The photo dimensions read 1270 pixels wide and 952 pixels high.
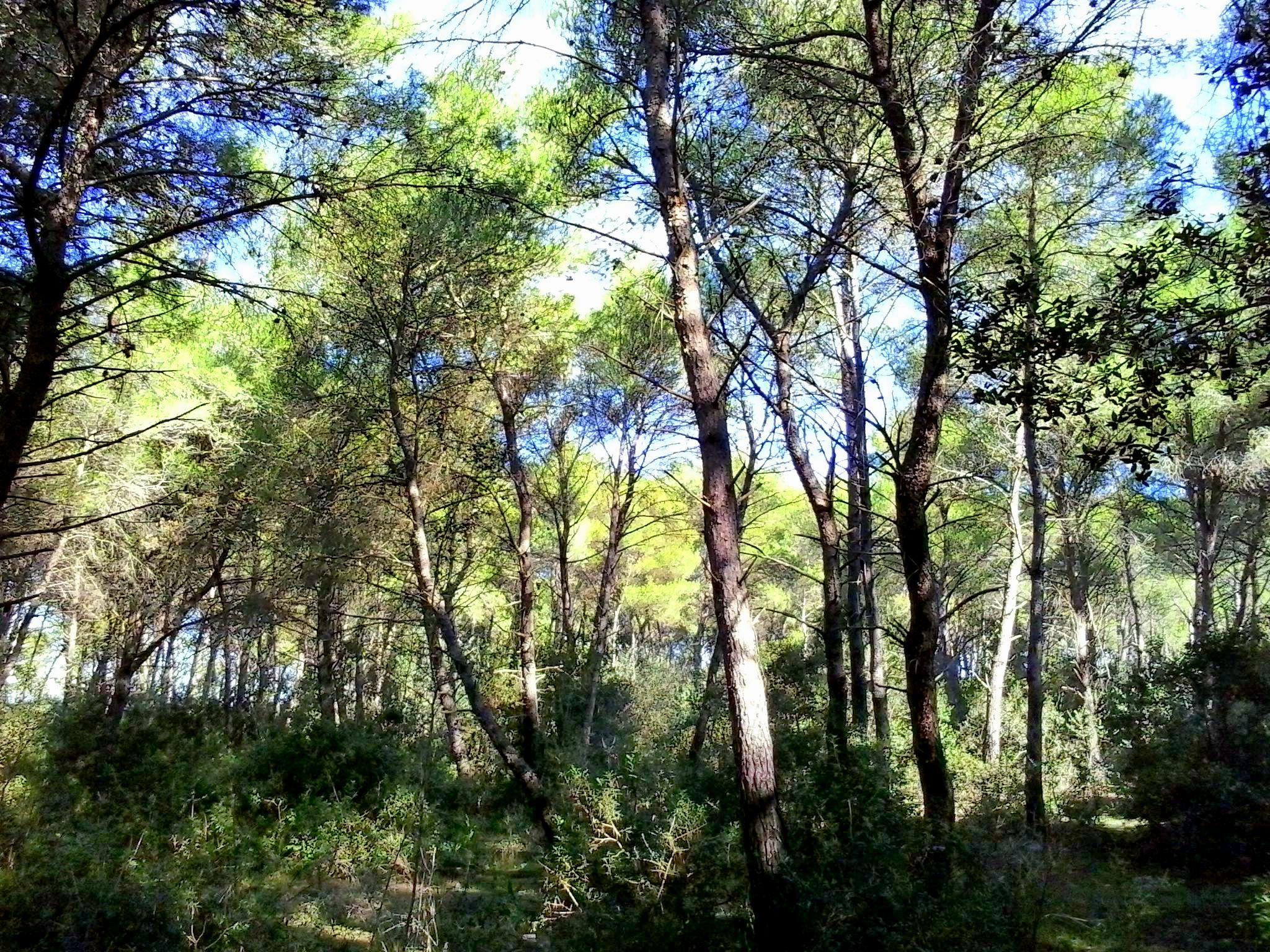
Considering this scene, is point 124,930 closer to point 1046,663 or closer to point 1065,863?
point 1065,863

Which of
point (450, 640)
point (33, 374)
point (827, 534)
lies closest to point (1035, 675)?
point (827, 534)

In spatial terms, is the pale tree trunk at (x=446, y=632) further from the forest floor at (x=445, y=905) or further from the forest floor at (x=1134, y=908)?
the forest floor at (x=1134, y=908)

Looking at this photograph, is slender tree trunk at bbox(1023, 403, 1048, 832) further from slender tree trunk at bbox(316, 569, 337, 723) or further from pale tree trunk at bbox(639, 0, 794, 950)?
slender tree trunk at bbox(316, 569, 337, 723)

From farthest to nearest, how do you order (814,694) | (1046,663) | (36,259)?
(1046,663) < (814,694) < (36,259)

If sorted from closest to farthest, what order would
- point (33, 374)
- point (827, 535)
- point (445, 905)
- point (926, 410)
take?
point (33, 374), point (926, 410), point (445, 905), point (827, 535)

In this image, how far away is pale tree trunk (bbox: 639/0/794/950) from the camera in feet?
12.2

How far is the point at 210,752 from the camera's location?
9.11 metres

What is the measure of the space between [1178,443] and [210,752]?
48.1 feet

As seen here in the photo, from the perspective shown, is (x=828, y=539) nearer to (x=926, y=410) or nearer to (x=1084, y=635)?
(x=926, y=410)

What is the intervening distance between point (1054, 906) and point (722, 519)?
405cm

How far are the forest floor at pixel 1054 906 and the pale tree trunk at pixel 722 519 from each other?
5.51 ft

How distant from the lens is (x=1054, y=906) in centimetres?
546

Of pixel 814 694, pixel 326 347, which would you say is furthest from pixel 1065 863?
pixel 326 347

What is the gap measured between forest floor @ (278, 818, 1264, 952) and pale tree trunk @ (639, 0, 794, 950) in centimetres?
168
